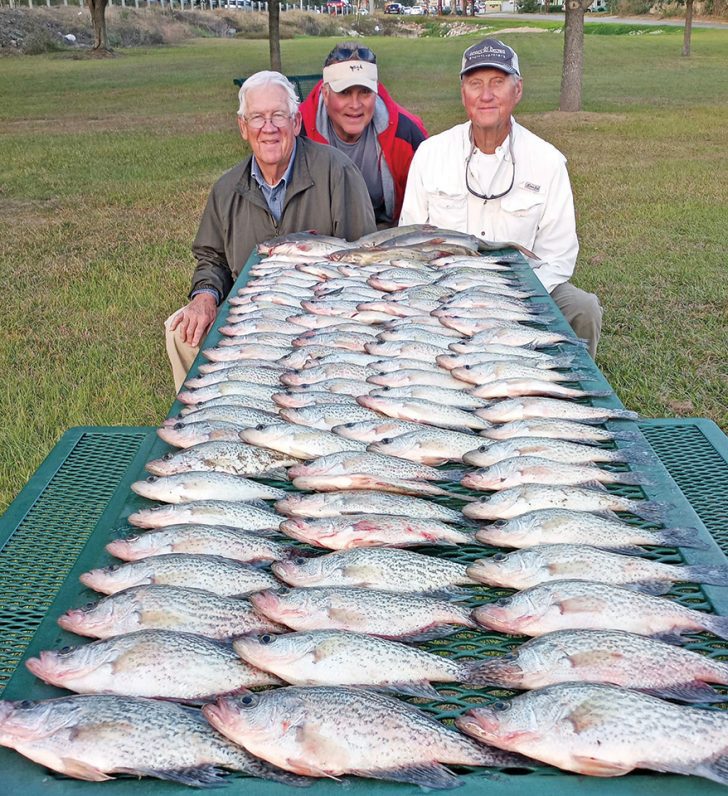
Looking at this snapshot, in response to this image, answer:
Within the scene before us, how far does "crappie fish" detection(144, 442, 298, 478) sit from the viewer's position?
2939 millimetres

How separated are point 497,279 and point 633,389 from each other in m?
1.89

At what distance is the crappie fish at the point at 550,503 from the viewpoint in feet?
8.66

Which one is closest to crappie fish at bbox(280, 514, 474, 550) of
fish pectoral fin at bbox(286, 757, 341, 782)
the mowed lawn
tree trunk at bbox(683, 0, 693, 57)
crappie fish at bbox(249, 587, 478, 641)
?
crappie fish at bbox(249, 587, 478, 641)

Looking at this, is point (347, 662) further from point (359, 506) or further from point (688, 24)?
point (688, 24)

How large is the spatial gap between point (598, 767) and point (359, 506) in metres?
1.10

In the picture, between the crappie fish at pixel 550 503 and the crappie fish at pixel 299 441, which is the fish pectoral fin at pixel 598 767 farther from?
the crappie fish at pixel 299 441

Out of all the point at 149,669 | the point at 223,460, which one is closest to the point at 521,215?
the point at 223,460

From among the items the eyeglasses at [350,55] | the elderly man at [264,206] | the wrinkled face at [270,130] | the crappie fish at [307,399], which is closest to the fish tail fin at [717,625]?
the crappie fish at [307,399]

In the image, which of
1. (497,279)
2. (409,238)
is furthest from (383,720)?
(409,238)

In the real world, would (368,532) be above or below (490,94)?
below

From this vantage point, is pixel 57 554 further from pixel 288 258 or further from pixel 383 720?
pixel 288 258

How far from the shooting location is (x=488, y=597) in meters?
2.32

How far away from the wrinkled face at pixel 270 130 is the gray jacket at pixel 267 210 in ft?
0.66

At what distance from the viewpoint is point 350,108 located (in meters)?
6.81
